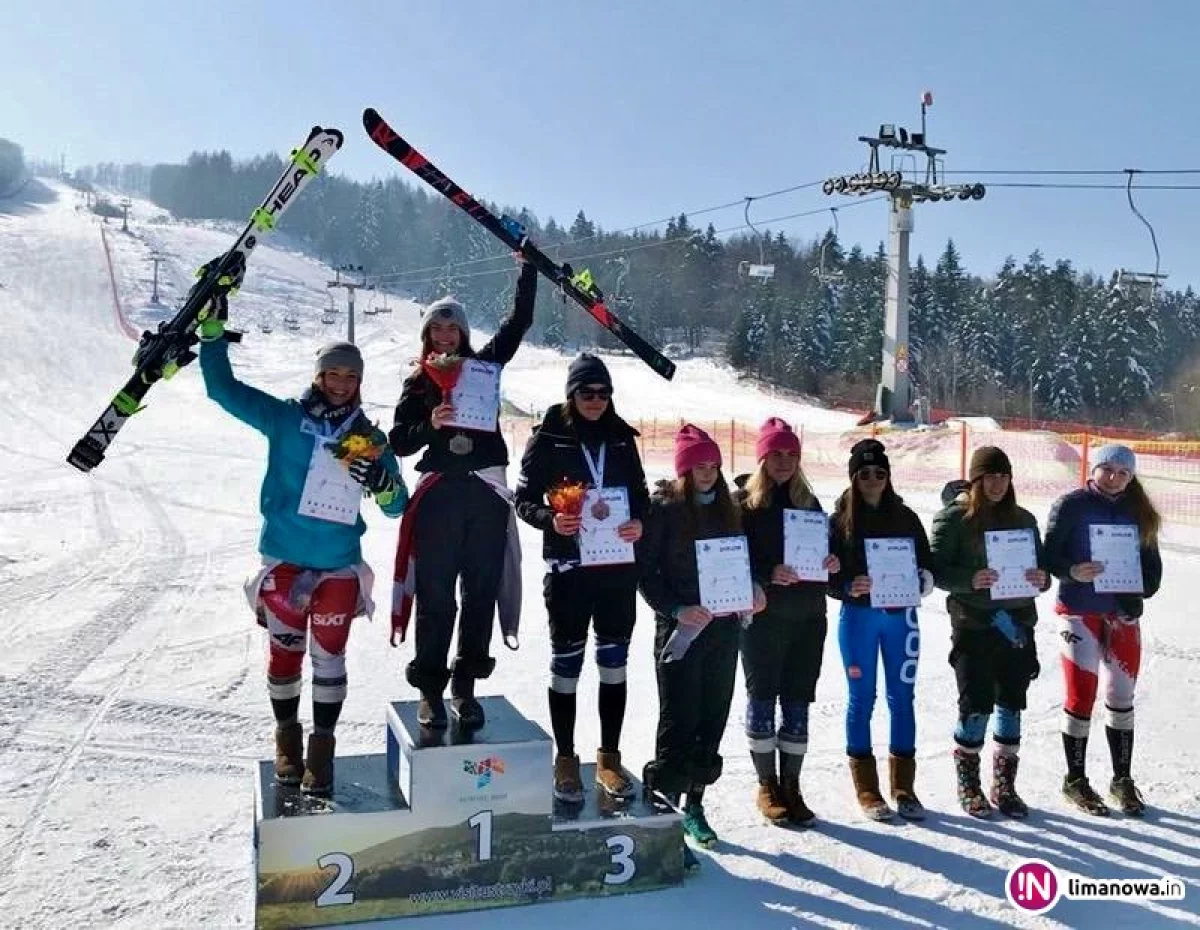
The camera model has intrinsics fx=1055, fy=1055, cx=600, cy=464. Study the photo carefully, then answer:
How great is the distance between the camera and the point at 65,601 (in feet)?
33.1

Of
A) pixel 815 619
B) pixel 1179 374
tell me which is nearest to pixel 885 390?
pixel 815 619

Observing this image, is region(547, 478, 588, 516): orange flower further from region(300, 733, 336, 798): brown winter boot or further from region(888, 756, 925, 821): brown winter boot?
region(888, 756, 925, 821): brown winter boot

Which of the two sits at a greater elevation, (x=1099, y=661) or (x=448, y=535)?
(x=448, y=535)

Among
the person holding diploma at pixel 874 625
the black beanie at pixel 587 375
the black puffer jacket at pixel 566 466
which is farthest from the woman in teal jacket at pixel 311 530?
the person holding diploma at pixel 874 625

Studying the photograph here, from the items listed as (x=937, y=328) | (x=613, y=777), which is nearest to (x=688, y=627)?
(x=613, y=777)

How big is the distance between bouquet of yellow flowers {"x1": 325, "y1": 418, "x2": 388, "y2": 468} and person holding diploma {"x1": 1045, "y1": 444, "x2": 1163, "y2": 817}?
135 inches

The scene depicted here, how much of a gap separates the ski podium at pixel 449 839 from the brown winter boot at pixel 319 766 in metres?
0.06

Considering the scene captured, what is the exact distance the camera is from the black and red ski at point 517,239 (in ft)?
17.6

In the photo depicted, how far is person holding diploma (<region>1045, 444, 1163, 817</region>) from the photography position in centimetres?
536

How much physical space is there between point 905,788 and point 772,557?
143cm

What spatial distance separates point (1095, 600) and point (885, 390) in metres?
30.3

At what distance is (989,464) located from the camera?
529cm

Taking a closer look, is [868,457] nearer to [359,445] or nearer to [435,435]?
[435,435]

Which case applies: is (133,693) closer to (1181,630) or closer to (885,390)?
(1181,630)
